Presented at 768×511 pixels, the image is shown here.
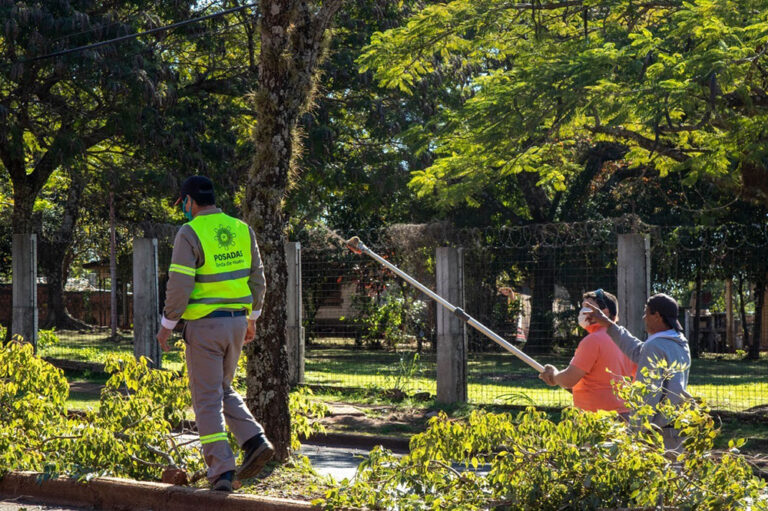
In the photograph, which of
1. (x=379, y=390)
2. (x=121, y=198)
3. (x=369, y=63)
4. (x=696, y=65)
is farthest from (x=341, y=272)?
(x=121, y=198)

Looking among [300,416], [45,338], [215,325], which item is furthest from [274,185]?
[45,338]

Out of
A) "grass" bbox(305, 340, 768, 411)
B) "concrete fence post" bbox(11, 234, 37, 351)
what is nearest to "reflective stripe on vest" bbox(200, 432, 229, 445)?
"grass" bbox(305, 340, 768, 411)

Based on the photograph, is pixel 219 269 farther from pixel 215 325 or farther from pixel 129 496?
pixel 129 496

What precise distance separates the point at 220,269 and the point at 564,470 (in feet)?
8.69

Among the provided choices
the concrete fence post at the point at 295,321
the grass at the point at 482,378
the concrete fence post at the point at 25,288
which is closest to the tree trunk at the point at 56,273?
the concrete fence post at the point at 25,288

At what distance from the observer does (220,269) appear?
6.38 metres

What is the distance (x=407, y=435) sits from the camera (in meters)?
11.1

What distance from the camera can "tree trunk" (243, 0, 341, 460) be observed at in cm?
720

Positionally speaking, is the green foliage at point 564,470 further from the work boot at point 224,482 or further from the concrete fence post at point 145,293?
the concrete fence post at point 145,293

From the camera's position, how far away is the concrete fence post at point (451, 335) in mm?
12703

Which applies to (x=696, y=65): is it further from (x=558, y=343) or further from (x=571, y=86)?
(x=558, y=343)

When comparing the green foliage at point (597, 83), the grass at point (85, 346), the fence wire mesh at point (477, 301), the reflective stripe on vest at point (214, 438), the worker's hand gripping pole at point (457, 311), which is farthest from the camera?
the grass at point (85, 346)

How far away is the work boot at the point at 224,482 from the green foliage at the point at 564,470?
922 mm

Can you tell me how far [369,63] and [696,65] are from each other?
18.8 ft
